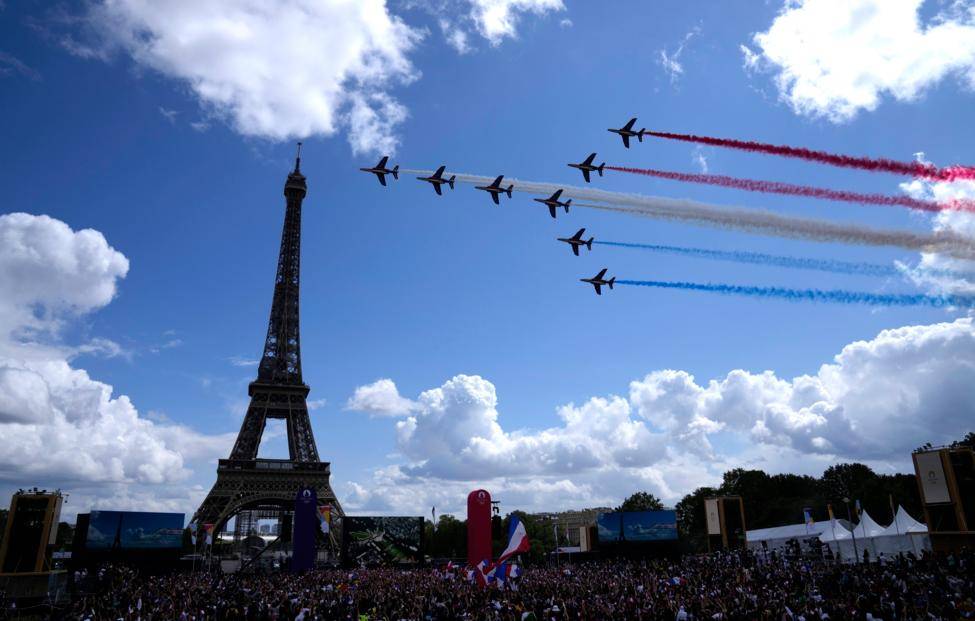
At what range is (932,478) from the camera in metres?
43.9

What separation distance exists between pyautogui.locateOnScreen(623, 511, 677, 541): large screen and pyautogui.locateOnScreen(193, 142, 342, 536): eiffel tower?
39.6 metres

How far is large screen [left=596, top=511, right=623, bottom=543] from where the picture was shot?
66.6m

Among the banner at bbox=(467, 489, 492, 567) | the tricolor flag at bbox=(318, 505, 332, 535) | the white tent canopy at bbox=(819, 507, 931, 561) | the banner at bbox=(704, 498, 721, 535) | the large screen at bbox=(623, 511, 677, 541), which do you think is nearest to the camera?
the banner at bbox=(467, 489, 492, 567)

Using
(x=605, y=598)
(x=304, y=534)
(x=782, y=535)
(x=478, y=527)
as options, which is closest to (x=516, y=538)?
(x=478, y=527)

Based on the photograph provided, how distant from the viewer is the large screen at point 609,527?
219 feet

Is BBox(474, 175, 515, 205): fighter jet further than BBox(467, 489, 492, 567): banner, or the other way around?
BBox(474, 175, 515, 205): fighter jet

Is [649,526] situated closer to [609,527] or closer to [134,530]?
[609,527]

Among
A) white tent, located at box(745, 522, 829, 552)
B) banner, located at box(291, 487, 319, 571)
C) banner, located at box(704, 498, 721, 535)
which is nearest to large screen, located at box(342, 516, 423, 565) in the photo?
banner, located at box(291, 487, 319, 571)

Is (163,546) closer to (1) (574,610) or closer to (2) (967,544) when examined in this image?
(1) (574,610)

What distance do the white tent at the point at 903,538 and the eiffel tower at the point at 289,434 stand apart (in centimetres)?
6273

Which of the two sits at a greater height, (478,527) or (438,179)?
(438,179)

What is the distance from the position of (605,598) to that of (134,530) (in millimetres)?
52466

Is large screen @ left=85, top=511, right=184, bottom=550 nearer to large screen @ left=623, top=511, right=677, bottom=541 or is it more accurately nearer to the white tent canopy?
large screen @ left=623, top=511, right=677, bottom=541

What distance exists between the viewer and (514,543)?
112ft
